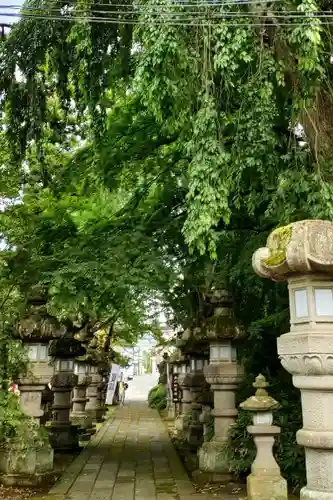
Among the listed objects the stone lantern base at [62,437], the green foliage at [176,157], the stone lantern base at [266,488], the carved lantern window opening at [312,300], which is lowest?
the stone lantern base at [62,437]

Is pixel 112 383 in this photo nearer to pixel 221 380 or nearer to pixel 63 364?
pixel 63 364

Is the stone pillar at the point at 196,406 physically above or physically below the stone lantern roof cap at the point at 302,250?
below

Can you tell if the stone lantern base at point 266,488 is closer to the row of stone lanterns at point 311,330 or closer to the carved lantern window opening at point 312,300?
the row of stone lanterns at point 311,330

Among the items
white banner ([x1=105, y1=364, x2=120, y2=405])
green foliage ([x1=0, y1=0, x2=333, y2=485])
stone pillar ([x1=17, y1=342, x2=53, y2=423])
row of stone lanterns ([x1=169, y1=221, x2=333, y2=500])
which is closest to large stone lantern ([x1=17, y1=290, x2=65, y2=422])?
stone pillar ([x1=17, y1=342, x2=53, y2=423])

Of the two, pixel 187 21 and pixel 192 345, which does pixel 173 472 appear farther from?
pixel 187 21

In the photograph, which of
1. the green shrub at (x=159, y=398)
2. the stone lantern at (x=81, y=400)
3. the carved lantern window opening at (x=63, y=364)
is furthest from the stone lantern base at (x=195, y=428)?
the green shrub at (x=159, y=398)

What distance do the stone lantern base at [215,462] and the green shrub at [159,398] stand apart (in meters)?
16.7

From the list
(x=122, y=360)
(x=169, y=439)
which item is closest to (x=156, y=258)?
(x=169, y=439)

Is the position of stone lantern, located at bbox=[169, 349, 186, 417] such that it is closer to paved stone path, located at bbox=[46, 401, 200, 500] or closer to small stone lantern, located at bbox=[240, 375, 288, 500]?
paved stone path, located at bbox=[46, 401, 200, 500]

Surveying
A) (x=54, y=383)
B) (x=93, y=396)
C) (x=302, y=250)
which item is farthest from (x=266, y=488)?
(x=93, y=396)

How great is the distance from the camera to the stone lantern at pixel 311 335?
3.24 metres

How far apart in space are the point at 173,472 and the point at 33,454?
2.25m

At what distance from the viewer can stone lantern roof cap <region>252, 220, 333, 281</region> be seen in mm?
3350

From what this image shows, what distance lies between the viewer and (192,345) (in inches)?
403
